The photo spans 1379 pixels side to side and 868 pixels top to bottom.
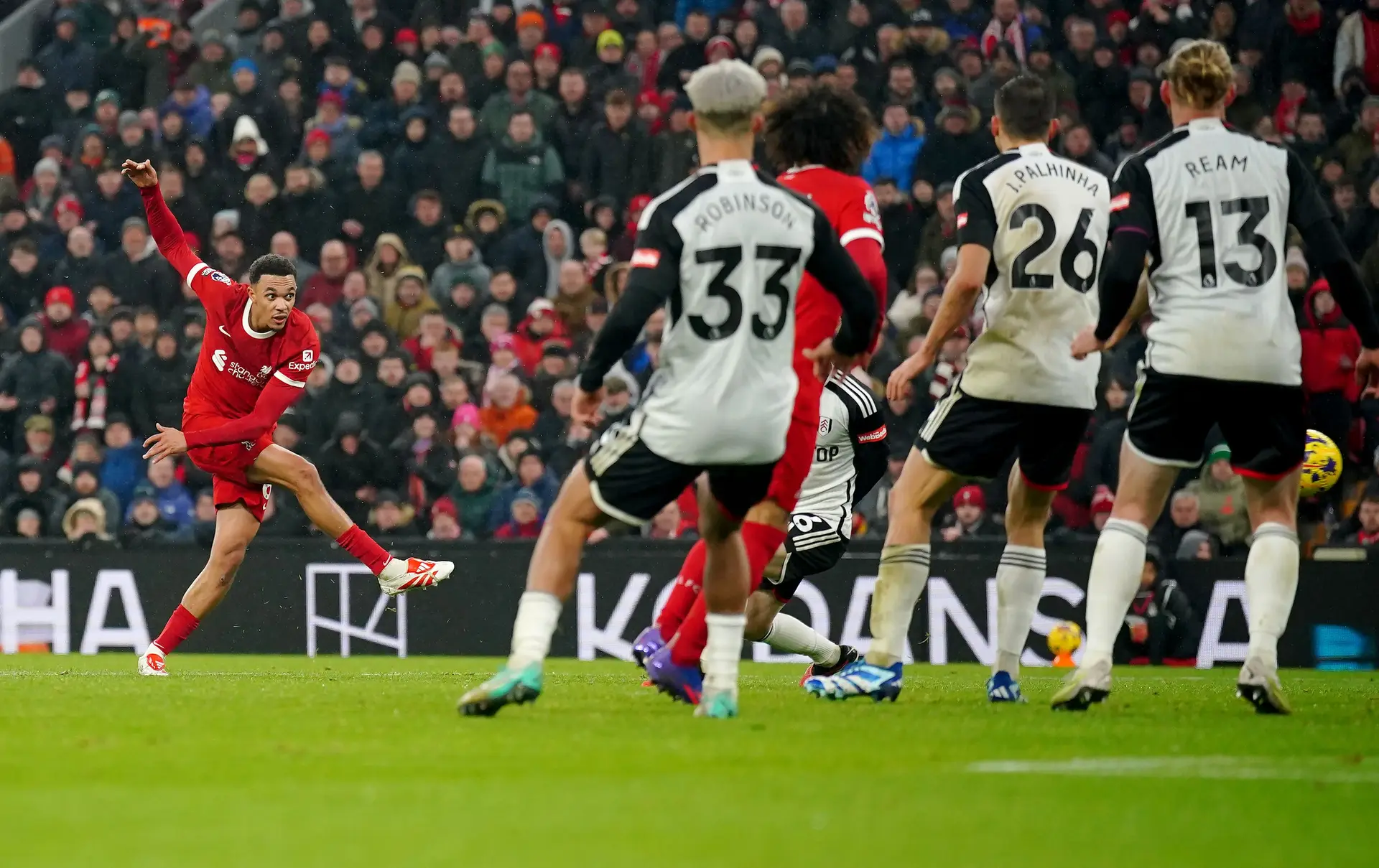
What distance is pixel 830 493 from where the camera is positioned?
9523 mm

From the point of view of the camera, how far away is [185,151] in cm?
1969

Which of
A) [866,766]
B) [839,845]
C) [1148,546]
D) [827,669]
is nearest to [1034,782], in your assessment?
[866,766]

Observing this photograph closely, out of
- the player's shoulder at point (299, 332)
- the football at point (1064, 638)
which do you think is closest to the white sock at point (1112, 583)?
the player's shoulder at point (299, 332)

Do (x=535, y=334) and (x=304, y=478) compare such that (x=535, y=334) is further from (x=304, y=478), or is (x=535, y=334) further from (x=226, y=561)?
(x=226, y=561)

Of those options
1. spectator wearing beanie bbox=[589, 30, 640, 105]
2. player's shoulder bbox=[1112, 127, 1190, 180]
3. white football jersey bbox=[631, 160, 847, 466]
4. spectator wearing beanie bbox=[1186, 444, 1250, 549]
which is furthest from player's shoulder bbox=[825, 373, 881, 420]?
spectator wearing beanie bbox=[589, 30, 640, 105]

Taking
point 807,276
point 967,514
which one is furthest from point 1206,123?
point 967,514

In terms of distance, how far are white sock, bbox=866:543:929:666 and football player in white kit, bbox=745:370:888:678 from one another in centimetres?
114

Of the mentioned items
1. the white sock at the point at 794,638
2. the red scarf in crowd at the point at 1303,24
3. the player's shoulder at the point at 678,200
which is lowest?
the white sock at the point at 794,638

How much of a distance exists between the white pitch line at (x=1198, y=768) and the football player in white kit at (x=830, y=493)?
351cm

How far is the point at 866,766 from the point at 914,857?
1.49m

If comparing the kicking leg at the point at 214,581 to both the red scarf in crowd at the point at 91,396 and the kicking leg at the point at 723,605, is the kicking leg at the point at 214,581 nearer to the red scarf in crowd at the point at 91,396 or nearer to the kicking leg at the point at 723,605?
the kicking leg at the point at 723,605

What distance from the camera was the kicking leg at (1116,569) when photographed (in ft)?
24.9

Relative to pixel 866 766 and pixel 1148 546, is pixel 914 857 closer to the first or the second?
pixel 866 766

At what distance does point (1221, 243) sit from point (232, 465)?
17.9 feet
